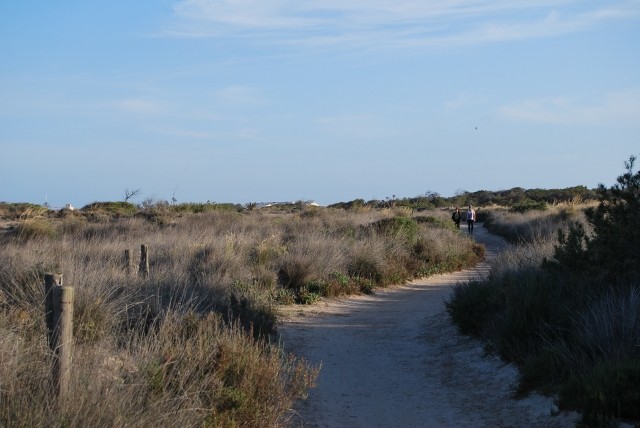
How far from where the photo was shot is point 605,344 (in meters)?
8.26

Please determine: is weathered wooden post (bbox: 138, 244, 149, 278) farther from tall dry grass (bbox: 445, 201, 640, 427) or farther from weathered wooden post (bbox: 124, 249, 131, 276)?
tall dry grass (bbox: 445, 201, 640, 427)

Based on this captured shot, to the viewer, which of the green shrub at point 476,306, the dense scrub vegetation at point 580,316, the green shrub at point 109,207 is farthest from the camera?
the green shrub at point 109,207

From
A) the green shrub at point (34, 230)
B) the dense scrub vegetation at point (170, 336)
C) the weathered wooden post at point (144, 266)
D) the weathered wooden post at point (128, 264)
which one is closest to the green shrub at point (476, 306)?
the dense scrub vegetation at point (170, 336)

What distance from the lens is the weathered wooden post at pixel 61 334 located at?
5.61 m

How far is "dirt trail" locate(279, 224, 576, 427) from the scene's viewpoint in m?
8.32

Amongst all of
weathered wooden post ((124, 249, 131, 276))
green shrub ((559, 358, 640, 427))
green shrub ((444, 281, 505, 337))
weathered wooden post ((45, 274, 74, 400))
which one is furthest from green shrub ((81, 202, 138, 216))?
weathered wooden post ((45, 274, 74, 400))

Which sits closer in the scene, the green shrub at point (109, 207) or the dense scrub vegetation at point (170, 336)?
the dense scrub vegetation at point (170, 336)

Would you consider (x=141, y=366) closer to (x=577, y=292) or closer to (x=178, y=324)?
(x=178, y=324)

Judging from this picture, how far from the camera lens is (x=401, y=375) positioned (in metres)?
10.6

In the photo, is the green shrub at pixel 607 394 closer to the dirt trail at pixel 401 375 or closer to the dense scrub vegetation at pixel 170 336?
the dirt trail at pixel 401 375

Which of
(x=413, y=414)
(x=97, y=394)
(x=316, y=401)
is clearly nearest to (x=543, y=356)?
(x=413, y=414)

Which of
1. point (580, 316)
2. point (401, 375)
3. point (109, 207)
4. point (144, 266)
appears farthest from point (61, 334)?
point (109, 207)

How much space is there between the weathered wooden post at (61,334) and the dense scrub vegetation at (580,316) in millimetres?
4477

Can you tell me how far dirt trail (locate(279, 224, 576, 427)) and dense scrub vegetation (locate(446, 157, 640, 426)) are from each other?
33 centimetres
